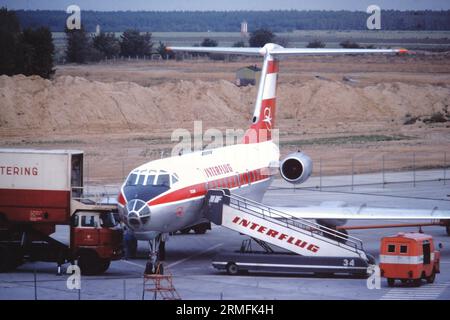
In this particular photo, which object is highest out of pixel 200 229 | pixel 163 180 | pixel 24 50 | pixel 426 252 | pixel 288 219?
pixel 24 50

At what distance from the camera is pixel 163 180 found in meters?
39.3

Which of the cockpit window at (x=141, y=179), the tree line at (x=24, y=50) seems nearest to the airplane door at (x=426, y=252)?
the cockpit window at (x=141, y=179)

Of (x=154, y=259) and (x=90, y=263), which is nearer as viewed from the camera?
(x=154, y=259)

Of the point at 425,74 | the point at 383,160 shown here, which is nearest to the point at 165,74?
the point at 425,74

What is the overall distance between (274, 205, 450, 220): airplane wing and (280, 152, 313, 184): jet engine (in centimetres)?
269

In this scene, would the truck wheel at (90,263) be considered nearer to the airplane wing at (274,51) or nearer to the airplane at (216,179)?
the airplane at (216,179)

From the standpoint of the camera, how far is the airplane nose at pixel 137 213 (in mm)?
37094

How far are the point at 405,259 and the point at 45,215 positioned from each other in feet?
41.8

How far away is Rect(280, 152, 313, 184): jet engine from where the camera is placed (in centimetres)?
4716

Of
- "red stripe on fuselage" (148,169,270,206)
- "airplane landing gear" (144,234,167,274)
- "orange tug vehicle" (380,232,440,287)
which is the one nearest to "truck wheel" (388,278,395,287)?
"orange tug vehicle" (380,232,440,287)

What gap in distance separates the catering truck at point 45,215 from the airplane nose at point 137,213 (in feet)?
5.79

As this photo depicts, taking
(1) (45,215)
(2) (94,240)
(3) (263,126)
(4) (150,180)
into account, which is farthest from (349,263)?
(3) (263,126)

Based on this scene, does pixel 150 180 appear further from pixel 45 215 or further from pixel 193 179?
pixel 45 215

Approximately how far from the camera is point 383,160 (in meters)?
76.3
